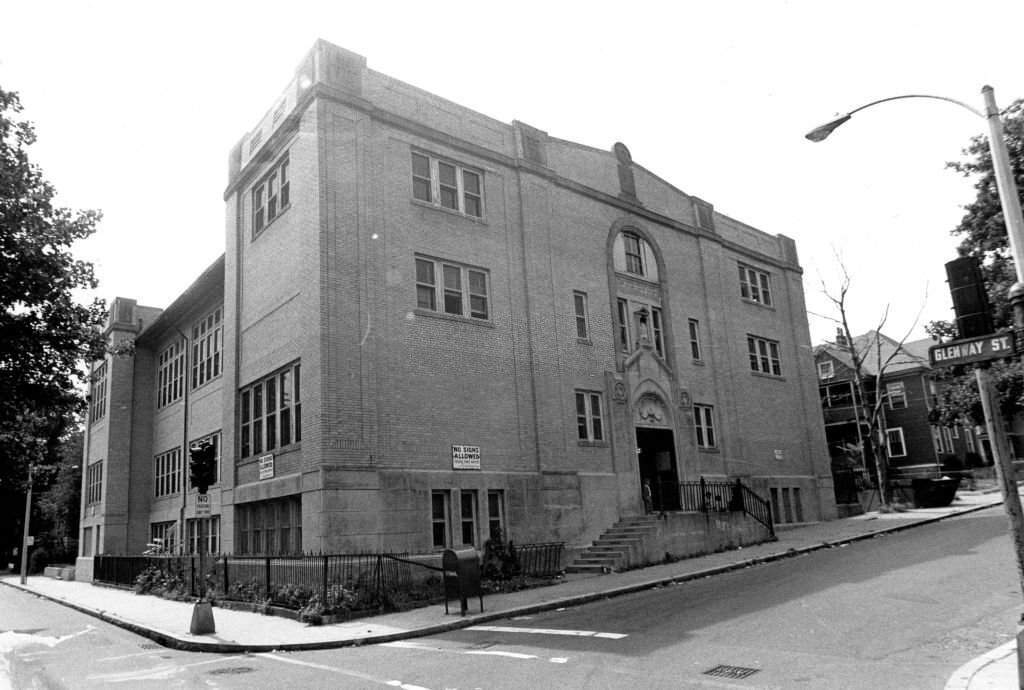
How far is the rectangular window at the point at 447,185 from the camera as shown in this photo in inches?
882

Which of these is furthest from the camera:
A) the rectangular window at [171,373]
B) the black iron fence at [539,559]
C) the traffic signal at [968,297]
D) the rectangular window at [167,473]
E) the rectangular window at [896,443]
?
the rectangular window at [896,443]

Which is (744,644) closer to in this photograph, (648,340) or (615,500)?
(615,500)

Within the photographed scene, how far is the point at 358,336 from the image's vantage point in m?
19.4

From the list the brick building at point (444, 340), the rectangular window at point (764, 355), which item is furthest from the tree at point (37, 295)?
the rectangular window at point (764, 355)

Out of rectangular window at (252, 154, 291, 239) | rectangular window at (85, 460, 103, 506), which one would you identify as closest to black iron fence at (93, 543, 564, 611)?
rectangular window at (252, 154, 291, 239)

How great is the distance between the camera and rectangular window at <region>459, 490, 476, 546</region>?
20.3 metres

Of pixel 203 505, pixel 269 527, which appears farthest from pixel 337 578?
pixel 269 527

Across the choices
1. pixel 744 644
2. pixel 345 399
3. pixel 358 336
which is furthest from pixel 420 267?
pixel 744 644

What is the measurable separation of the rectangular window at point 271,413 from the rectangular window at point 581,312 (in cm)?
943

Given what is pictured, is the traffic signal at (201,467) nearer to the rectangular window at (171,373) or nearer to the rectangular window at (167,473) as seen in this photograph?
the rectangular window at (167,473)

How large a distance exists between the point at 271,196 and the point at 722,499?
18.3m

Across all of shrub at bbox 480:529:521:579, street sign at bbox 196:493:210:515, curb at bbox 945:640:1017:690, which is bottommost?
curb at bbox 945:640:1017:690

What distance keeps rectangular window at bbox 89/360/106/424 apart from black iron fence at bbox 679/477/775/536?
2751 cm

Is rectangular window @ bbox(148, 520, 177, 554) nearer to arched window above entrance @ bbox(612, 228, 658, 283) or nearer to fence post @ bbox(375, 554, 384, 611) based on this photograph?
fence post @ bbox(375, 554, 384, 611)
